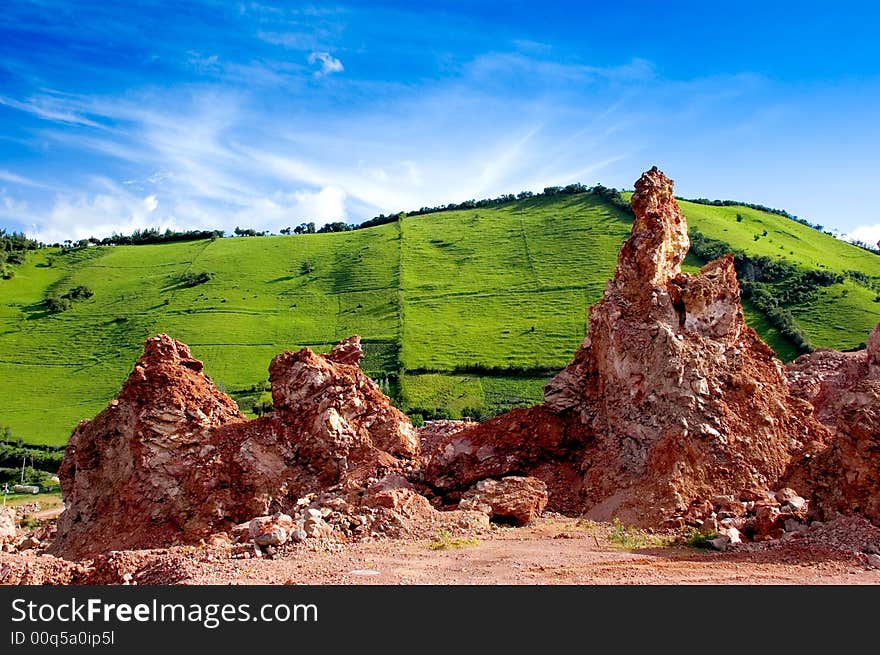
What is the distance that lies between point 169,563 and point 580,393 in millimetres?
14104

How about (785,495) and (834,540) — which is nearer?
(834,540)

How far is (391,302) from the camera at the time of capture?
4220 inches

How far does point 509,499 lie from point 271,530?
7.01 meters

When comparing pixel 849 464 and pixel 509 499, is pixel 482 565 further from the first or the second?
pixel 849 464

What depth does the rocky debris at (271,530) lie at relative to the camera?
18000mm

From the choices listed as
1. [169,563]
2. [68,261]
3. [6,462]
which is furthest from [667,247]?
[68,261]

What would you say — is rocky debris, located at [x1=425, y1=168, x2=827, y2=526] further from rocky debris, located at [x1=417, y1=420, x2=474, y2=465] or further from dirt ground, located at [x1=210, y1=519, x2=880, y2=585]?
dirt ground, located at [x1=210, y1=519, x2=880, y2=585]

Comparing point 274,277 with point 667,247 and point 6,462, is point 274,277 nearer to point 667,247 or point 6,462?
point 6,462

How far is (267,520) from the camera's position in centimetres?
1941

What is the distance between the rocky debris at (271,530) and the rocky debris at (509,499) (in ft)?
17.3

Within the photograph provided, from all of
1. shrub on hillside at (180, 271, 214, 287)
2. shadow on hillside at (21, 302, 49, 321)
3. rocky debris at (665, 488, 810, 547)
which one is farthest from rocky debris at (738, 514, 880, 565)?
shadow on hillside at (21, 302, 49, 321)

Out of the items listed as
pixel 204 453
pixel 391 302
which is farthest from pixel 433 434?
pixel 391 302

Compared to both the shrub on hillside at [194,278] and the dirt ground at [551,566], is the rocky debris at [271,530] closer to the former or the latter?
the dirt ground at [551,566]

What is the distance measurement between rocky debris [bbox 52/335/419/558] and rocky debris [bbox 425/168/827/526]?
2551 mm
